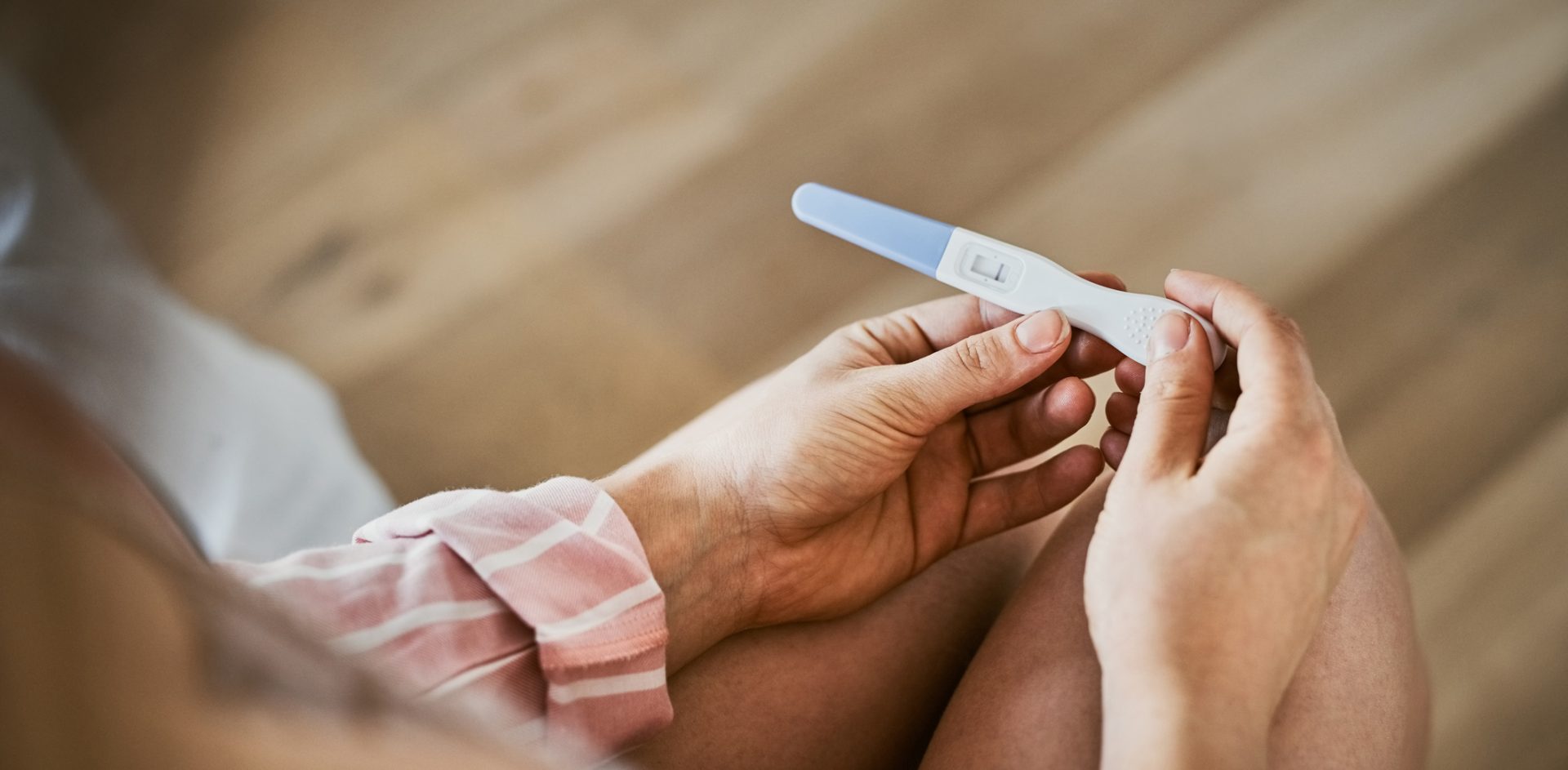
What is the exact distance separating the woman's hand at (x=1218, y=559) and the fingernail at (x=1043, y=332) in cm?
9

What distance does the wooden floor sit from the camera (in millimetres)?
970

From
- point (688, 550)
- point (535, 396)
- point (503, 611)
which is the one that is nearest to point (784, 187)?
point (535, 396)

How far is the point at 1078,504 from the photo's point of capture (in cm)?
62

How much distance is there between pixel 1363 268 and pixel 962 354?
597 mm

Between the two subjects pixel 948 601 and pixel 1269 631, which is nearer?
pixel 1269 631

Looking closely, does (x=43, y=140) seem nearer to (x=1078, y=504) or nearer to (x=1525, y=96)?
(x=1078, y=504)

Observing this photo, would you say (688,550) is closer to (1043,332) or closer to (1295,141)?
(1043,332)

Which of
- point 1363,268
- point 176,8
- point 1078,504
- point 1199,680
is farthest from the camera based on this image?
point 176,8

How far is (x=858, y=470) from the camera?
634 mm

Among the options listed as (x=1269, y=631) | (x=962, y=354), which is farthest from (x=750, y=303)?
(x=1269, y=631)

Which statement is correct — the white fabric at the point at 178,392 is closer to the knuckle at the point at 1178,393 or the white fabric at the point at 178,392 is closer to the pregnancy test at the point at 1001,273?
the pregnancy test at the point at 1001,273

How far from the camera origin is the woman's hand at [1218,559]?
43 cm

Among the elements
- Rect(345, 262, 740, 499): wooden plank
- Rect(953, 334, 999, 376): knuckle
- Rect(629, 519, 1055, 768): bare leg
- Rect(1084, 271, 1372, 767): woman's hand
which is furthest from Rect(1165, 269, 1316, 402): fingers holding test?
Rect(345, 262, 740, 499): wooden plank

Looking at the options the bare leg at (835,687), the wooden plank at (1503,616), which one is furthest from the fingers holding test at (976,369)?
the wooden plank at (1503,616)
